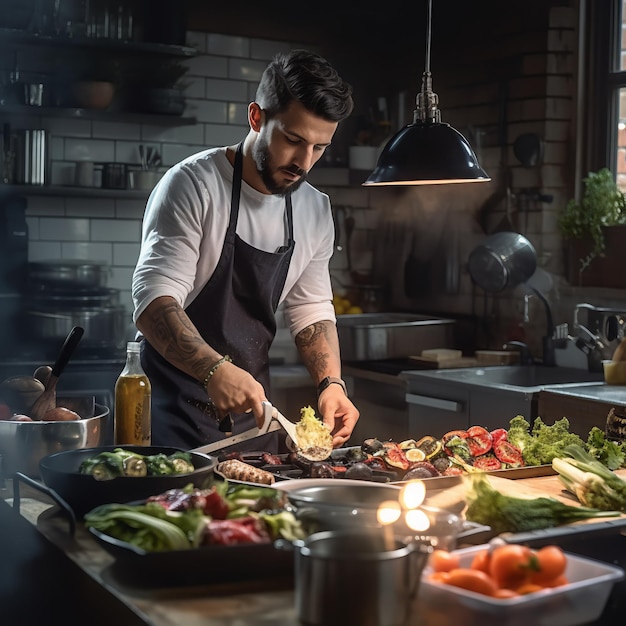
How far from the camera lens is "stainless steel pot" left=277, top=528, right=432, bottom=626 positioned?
1497mm

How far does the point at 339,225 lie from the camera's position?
256 inches

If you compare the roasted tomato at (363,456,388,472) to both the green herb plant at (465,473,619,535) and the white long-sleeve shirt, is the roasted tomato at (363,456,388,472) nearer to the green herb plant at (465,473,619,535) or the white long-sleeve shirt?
the green herb plant at (465,473,619,535)

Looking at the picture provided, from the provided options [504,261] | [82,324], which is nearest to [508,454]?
[504,261]

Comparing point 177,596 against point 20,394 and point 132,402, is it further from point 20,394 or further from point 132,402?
point 20,394

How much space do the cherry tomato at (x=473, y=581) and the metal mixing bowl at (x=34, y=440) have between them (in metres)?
1.14

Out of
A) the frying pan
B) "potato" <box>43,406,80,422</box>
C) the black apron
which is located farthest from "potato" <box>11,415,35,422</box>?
the black apron

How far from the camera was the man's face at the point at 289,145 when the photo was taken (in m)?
3.10

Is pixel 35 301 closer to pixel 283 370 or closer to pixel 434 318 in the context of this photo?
pixel 283 370

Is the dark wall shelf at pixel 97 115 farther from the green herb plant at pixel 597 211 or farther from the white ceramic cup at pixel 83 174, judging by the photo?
the green herb plant at pixel 597 211

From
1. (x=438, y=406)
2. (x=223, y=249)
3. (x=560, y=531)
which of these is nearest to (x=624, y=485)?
(x=560, y=531)

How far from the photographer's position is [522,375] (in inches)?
205

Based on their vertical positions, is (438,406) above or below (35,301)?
below

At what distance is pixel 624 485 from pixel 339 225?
429cm

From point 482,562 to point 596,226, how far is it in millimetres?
3753
